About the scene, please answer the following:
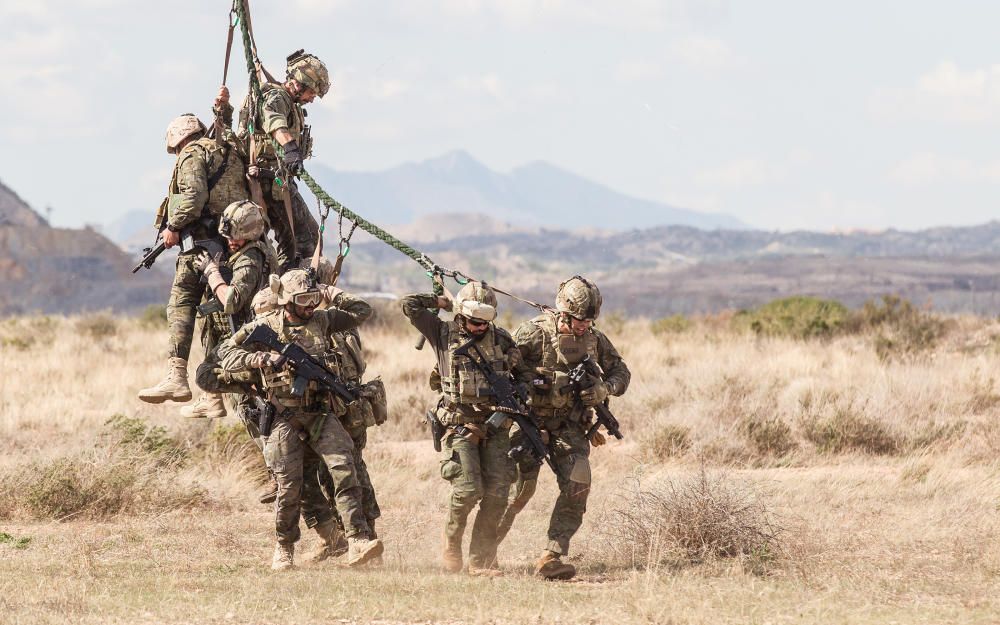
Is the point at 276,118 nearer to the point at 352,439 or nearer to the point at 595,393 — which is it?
the point at 352,439

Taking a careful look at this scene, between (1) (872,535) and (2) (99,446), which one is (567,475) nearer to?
(1) (872,535)

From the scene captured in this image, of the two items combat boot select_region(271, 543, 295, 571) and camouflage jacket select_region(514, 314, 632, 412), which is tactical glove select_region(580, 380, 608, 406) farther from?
combat boot select_region(271, 543, 295, 571)

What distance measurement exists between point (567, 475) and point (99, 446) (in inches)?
217

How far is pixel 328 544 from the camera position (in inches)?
391

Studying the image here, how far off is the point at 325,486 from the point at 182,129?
9.76 feet

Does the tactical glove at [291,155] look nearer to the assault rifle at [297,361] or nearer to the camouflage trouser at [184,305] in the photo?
the camouflage trouser at [184,305]

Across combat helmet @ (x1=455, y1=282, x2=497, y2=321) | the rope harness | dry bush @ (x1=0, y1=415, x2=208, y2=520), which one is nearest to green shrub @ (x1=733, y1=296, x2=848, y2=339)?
dry bush @ (x1=0, y1=415, x2=208, y2=520)

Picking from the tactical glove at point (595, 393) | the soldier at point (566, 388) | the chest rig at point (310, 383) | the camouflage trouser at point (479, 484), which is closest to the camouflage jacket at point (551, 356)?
the soldier at point (566, 388)

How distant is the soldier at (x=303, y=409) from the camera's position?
29.9ft

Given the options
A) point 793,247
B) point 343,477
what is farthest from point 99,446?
point 793,247

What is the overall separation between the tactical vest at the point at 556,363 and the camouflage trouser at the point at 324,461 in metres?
1.34

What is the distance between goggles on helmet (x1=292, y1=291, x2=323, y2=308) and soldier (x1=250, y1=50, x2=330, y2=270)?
133 cm

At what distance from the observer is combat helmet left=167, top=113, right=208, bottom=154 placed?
35.2ft

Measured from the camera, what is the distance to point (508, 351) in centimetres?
959
